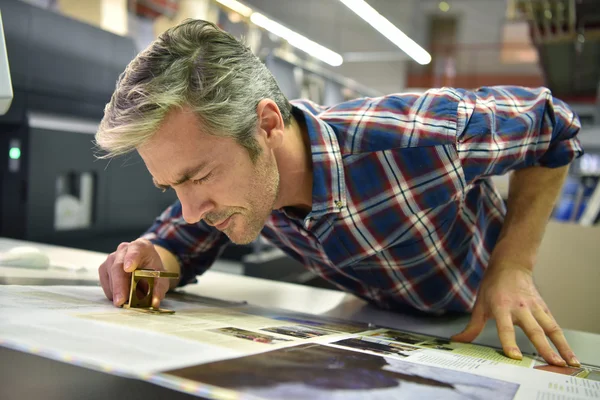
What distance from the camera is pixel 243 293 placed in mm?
1391

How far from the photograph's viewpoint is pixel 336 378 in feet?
1.91

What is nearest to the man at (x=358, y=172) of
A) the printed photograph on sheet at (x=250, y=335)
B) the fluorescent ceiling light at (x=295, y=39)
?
the printed photograph on sheet at (x=250, y=335)

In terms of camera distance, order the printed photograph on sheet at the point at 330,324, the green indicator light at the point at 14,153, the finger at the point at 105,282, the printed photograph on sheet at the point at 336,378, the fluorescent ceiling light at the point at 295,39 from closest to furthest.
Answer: the printed photograph on sheet at the point at 336,378
the printed photograph on sheet at the point at 330,324
the finger at the point at 105,282
the green indicator light at the point at 14,153
the fluorescent ceiling light at the point at 295,39

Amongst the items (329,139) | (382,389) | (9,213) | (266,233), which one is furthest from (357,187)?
(9,213)

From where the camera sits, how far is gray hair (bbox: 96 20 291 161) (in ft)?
3.13

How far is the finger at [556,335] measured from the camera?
0.89 meters

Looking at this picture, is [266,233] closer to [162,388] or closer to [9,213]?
[162,388]

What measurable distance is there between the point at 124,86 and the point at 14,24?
4.24 feet

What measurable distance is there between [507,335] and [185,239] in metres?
0.76

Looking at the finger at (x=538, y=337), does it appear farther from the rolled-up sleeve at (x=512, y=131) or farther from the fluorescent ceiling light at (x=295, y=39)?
the fluorescent ceiling light at (x=295, y=39)

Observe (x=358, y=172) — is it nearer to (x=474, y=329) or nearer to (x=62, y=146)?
(x=474, y=329)

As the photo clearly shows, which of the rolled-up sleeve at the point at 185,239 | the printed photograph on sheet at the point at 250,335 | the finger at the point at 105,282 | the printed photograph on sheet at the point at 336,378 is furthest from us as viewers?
the rolled-up sleeve at the point at 185,239

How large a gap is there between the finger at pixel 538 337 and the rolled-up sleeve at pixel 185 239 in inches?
28.4

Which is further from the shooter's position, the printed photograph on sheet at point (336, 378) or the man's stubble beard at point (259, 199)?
the man's stubble beard at point (259, 199)
